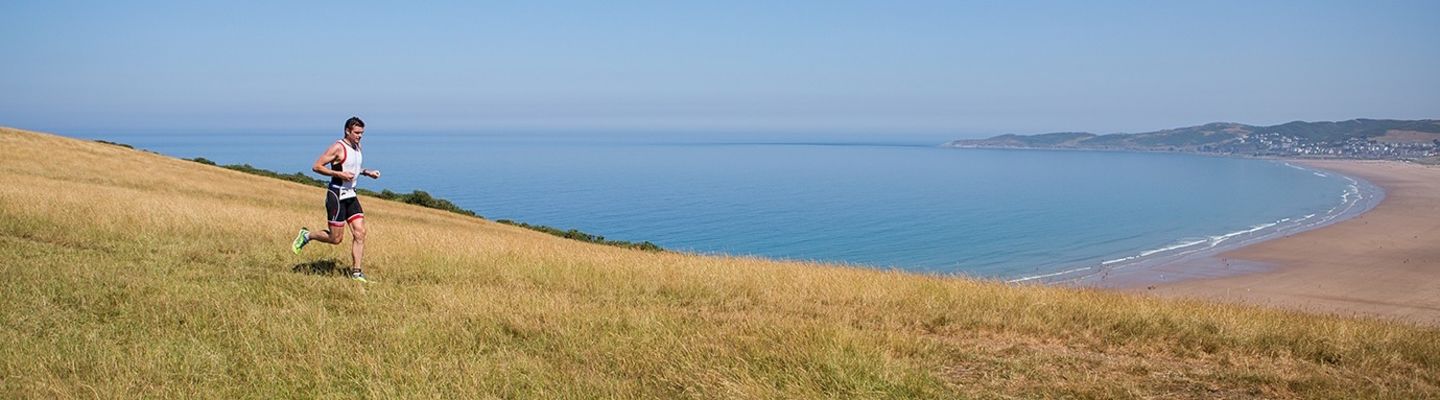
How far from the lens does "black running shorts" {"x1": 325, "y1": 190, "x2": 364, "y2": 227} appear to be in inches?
430

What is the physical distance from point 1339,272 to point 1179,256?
30.5 ft

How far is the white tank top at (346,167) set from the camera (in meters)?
10.7

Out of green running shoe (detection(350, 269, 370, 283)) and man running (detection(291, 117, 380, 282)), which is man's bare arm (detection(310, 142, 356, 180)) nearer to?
man running (detection(291, 117, 380, 282))

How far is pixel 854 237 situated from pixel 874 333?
61.5 metres

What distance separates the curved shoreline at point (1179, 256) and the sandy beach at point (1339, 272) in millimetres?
895

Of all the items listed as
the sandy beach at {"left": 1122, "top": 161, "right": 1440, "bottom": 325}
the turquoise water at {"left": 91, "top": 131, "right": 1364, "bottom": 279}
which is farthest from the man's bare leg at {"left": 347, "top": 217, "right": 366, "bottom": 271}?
the sandy beach at {"left": 1122, "top": 161, "right": 1440, "bottom": 325}

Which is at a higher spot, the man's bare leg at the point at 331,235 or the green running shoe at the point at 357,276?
the man's bare leg at the point at 331,235

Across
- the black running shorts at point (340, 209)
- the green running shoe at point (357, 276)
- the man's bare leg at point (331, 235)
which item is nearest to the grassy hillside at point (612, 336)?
the green running shoe at point (357, 276)

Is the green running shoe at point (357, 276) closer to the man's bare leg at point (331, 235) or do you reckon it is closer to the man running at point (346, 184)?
the man running at point (346, 184)

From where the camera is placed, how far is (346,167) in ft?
35.2

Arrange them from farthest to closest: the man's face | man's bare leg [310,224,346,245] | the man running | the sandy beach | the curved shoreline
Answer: the curved shoreline, the sandy beach, man's bare leg [310,224,346,245], the man's face, the man running

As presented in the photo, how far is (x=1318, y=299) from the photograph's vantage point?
37281 millimetres

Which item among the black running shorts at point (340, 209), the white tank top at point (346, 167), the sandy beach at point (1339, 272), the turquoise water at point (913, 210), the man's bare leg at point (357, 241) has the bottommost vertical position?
the turquoise water at point (913, 210)

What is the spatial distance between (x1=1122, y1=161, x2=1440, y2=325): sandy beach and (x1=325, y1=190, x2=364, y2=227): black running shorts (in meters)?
23.7
